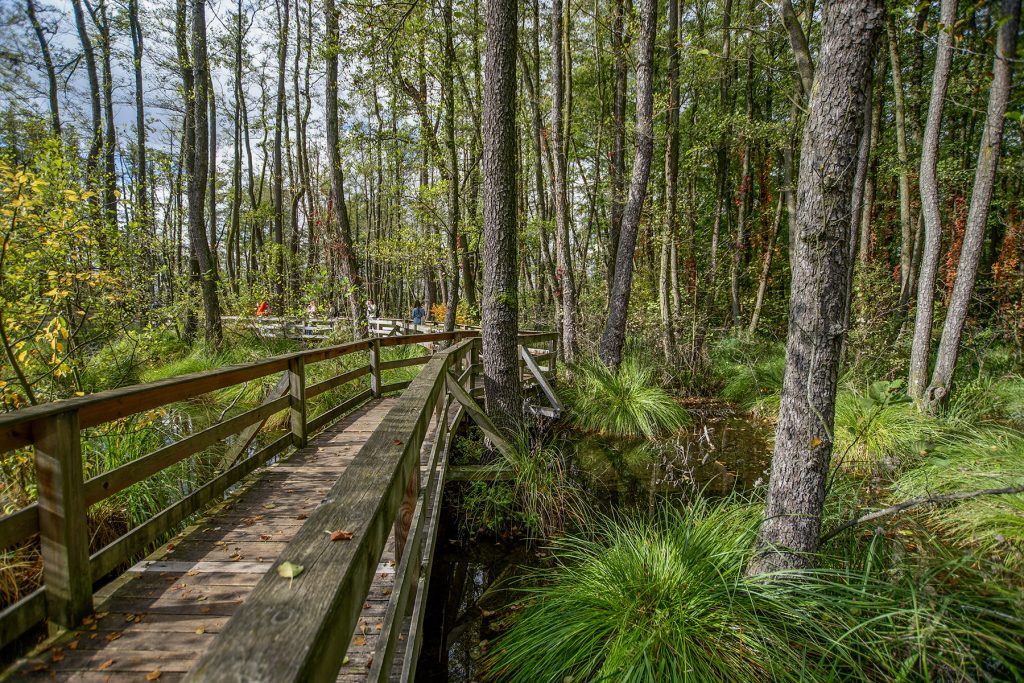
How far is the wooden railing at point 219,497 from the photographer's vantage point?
0.74 m

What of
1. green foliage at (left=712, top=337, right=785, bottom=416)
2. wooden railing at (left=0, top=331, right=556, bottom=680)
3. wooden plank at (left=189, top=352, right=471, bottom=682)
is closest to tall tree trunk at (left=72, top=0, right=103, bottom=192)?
wooden railing at (left=0, top=331, right=556, bottom=680)

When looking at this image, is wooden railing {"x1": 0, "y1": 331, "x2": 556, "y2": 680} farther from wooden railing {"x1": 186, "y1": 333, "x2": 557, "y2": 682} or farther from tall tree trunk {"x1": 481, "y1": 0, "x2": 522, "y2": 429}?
tall tree trunk {"x1": 481, "y1": 0, "x2": 522, "y2": 429}

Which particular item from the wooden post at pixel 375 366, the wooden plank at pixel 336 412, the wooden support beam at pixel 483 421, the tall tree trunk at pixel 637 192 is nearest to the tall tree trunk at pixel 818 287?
the wooden support beam at pixel 483 421

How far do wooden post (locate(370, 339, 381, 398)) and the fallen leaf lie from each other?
6.04 m

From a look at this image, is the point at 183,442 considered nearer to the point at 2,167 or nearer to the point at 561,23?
the point at 2,167

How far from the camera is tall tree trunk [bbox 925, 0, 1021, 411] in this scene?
602cm

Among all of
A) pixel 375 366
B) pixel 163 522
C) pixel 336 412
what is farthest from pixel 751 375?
pixel 163 522

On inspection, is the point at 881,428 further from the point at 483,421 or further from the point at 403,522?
the point at 403,522

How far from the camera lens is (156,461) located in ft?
9.52

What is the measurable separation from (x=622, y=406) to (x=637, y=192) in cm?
424

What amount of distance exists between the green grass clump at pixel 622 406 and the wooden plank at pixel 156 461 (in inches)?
224

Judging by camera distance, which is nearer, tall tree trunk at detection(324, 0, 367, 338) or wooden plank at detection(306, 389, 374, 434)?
wooden plank at detection(306, 389, 374, 434)

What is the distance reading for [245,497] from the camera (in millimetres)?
3729

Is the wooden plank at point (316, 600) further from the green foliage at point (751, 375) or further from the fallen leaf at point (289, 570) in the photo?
the green foliage at point (751, 375)
